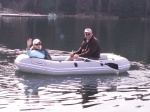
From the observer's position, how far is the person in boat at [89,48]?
589 inches

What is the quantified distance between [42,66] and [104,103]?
13.3ft

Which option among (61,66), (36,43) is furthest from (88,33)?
(36,43)

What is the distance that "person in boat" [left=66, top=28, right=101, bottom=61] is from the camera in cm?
1497

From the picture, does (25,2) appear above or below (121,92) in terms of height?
above

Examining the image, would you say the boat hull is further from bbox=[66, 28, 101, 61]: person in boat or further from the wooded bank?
the wooded bank

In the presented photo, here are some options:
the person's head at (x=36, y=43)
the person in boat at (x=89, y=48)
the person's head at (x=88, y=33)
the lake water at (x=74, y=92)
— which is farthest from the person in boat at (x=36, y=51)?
the person's head at (x=88, y=33)

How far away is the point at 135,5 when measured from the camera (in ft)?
250

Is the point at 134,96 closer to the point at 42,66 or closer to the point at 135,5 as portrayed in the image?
the point at 42,66

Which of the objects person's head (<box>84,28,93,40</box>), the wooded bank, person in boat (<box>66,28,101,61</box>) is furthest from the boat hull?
the wooded bank

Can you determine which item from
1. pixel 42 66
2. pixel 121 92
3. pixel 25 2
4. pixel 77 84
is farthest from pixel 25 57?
pixel 25 2

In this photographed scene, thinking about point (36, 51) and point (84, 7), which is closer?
point (36, 51)

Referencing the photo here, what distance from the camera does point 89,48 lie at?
15141mm

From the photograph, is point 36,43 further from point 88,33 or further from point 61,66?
point 88,33

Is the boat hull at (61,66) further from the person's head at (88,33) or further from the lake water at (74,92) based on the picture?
the person's head at (88,33)
